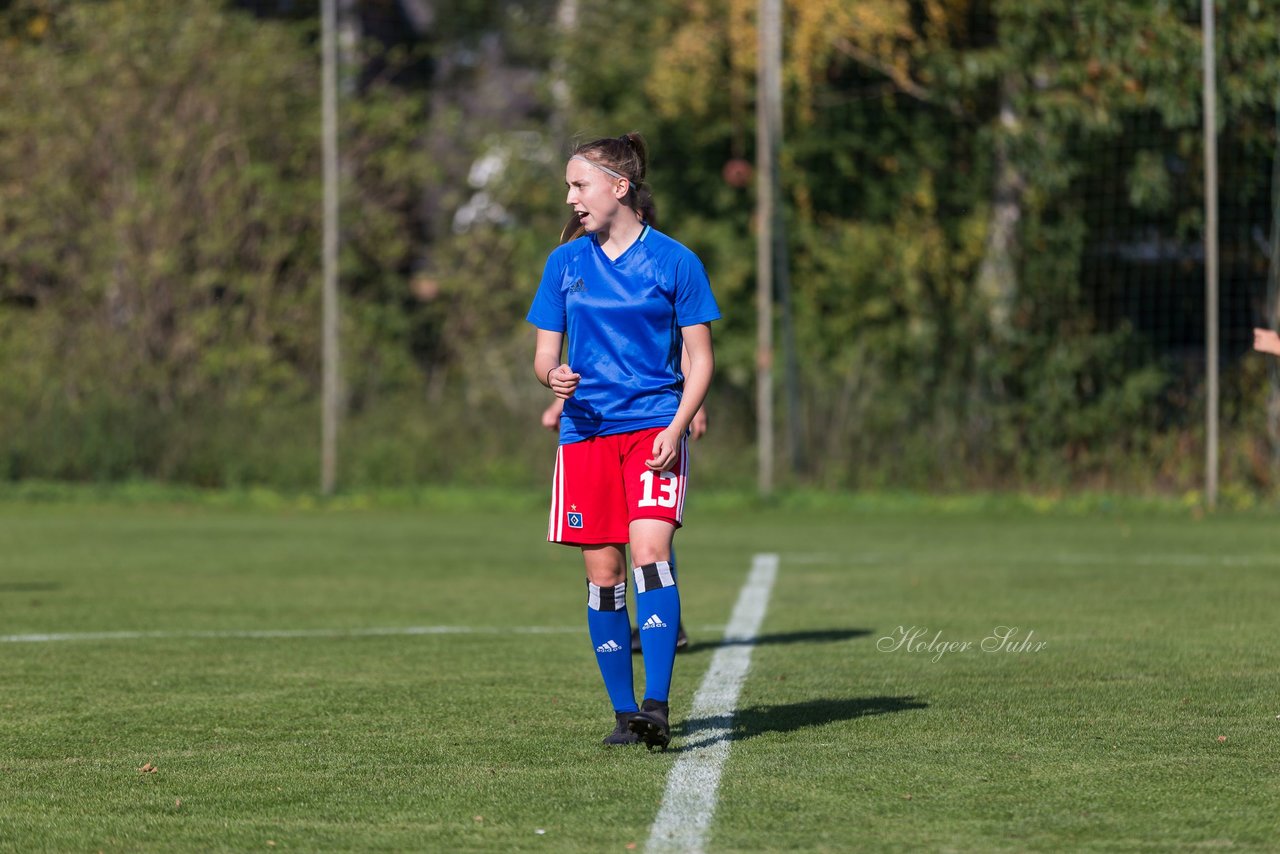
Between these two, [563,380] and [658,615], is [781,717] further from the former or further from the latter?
[563,380]

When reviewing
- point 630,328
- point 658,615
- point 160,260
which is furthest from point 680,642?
point 160,260

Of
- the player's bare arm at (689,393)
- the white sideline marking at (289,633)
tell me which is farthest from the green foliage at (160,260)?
the player's bare arm at (689,393)

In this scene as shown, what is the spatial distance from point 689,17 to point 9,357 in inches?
325

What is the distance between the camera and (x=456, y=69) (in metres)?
28.8

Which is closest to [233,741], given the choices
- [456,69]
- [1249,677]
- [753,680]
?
[753,680]

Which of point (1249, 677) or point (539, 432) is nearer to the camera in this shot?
point (1249, 677)

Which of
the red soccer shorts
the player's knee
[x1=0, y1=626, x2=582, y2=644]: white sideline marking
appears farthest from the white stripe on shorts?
[x1=0, y1=626, x2=582, y2=644]: white sideline marking

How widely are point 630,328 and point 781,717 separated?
148 centimetres

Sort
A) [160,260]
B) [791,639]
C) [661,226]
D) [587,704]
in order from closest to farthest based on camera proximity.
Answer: [587,704], [791,639], [160,260], [661,226]

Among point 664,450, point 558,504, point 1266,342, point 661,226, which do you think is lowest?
point 558,504

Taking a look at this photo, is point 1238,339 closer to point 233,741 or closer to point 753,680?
point 753,680

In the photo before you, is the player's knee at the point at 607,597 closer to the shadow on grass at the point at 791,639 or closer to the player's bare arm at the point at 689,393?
the player's bare arm at the point at 689,393

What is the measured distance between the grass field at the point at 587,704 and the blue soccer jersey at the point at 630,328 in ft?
Answer: 3.28

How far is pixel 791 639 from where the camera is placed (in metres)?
8.63
